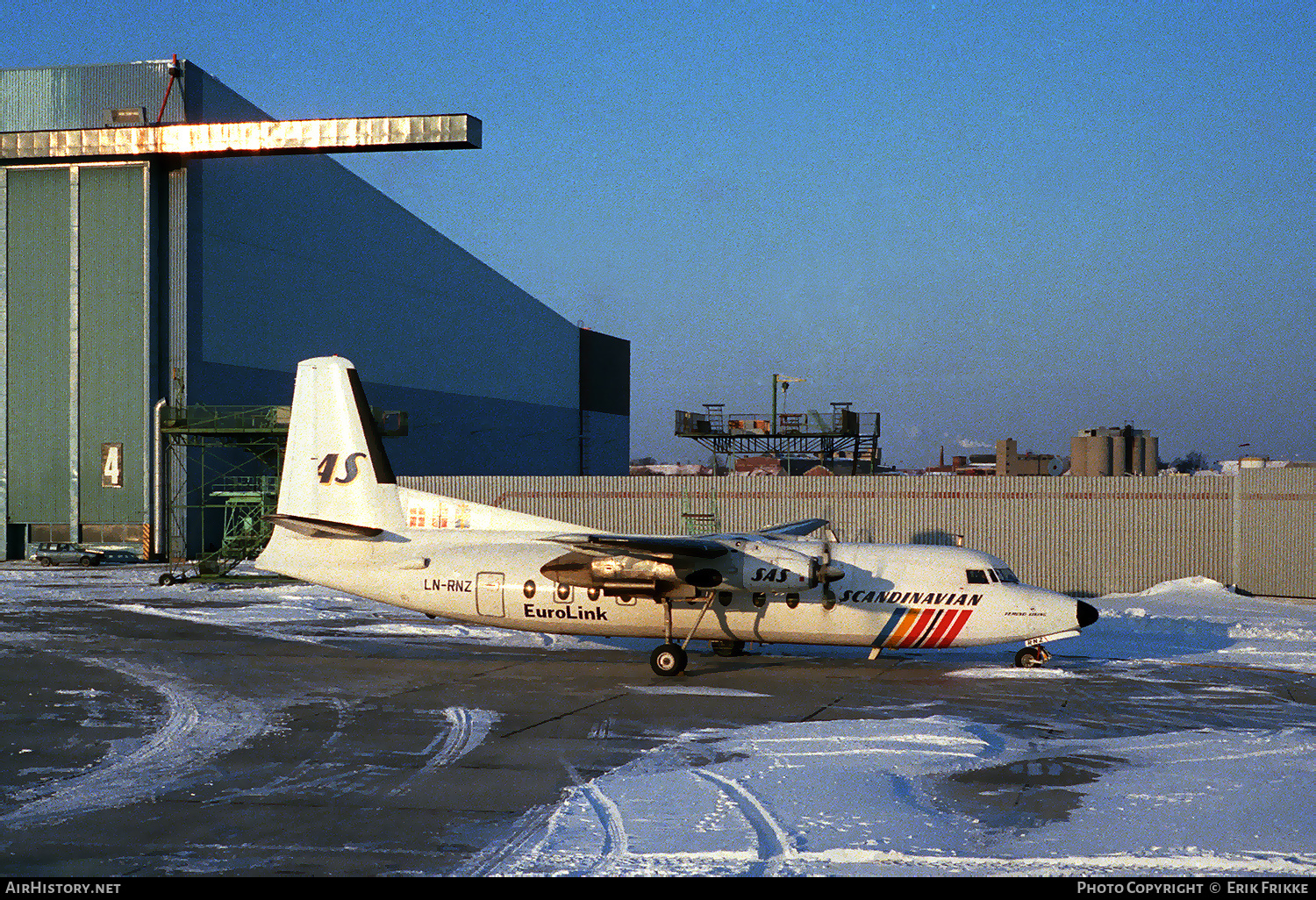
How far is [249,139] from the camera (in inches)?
1871

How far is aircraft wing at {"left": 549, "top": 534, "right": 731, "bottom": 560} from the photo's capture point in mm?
18734

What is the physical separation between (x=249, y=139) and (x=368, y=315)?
1316 centimetres

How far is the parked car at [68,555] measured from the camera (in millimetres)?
46688

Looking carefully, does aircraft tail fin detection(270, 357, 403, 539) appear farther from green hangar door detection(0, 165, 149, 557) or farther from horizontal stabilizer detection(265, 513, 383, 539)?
green hangar door detection(0, 165, 149, 557)

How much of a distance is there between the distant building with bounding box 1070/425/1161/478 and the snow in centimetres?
2617

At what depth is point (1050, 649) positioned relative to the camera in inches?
938

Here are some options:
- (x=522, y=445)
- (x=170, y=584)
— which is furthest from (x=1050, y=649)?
(x=522, y=445)

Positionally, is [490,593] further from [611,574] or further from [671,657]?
[671,657]

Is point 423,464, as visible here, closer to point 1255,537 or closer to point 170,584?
point 170,584

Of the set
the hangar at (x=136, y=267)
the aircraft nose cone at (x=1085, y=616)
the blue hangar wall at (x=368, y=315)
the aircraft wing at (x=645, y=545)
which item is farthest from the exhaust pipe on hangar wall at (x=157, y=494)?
the aircraft nose cone at (x=1085, y=616)

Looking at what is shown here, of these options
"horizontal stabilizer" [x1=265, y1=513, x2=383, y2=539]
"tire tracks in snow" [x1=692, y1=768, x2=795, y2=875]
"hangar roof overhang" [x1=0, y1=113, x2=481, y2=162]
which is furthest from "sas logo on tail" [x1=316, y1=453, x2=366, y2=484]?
"hangar roof overhang" [x1=0, y1=113, x2=481, y2=162]

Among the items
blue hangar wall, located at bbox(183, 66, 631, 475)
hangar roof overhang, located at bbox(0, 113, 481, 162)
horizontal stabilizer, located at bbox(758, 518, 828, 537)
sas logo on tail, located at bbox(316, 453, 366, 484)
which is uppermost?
hangar roof overhang, located at bbox(0, 113, 481, 162)

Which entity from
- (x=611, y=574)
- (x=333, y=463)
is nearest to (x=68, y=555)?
(x=333, y=463)

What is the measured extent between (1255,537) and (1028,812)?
25714 mm
